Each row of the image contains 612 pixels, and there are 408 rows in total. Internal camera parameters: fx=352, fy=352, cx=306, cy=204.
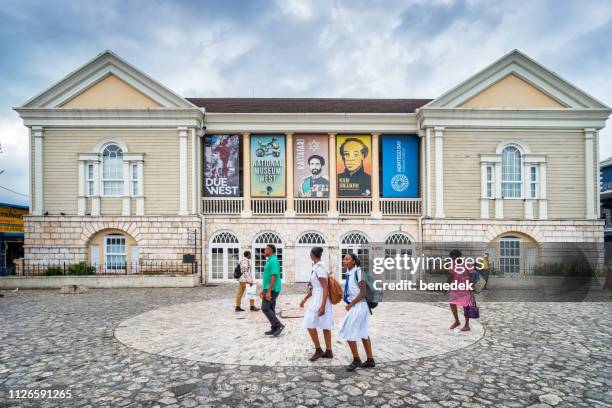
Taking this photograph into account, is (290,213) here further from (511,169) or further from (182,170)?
(511,169)

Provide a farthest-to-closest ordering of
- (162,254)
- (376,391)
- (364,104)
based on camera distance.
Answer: (364,104)
(162,254)
(376,391)

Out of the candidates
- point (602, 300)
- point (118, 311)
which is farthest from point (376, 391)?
point (602, 300)

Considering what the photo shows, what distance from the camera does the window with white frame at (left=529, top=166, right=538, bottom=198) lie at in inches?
667

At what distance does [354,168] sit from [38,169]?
15.3 meters

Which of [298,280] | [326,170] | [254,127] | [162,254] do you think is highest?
[254,127]

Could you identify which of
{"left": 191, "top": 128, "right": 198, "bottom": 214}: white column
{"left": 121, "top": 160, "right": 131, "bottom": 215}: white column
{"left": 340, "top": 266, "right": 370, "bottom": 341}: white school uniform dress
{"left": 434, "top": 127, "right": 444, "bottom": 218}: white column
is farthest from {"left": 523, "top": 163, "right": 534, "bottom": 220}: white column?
{"left": 121, "top": 160, "right": 131, "bottom": 215}: white column

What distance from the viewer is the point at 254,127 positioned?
1764cm

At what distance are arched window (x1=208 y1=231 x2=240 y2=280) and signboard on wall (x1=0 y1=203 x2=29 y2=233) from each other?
13.2m

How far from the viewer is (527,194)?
16.8 meters

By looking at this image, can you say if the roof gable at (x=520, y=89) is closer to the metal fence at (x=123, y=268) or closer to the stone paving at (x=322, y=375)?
the stone paving at (x=322, y=375)

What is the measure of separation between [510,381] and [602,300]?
10.4m

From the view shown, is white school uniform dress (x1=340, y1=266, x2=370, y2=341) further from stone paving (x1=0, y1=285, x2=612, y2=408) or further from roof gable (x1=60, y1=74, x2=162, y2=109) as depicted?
roof gable (x1=60, y1=74, x2=162, y2=109)

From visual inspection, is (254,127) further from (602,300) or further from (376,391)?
(602,300)

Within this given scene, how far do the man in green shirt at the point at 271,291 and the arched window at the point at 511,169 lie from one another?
1397 centimetres
